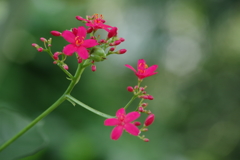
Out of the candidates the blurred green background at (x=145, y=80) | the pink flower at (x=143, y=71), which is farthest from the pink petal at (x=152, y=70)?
the blurred green background at (x=145, y=80)

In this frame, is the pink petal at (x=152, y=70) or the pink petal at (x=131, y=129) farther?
the pink petal at (x=152, y=70)

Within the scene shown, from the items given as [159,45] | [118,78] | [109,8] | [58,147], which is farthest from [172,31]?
[58,147]

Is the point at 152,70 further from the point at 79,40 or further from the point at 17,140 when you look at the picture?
the point at 17,140

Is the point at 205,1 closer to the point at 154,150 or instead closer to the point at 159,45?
the point at 159,45

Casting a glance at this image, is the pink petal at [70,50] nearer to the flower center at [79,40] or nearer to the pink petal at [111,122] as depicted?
the flower center at [79,40]

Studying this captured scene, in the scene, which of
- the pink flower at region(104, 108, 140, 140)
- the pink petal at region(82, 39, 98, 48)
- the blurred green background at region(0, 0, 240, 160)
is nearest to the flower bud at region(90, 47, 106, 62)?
the pink petal at region(82, 39, 98, 48)

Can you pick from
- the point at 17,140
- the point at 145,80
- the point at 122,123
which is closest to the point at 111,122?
the point at 122,123
